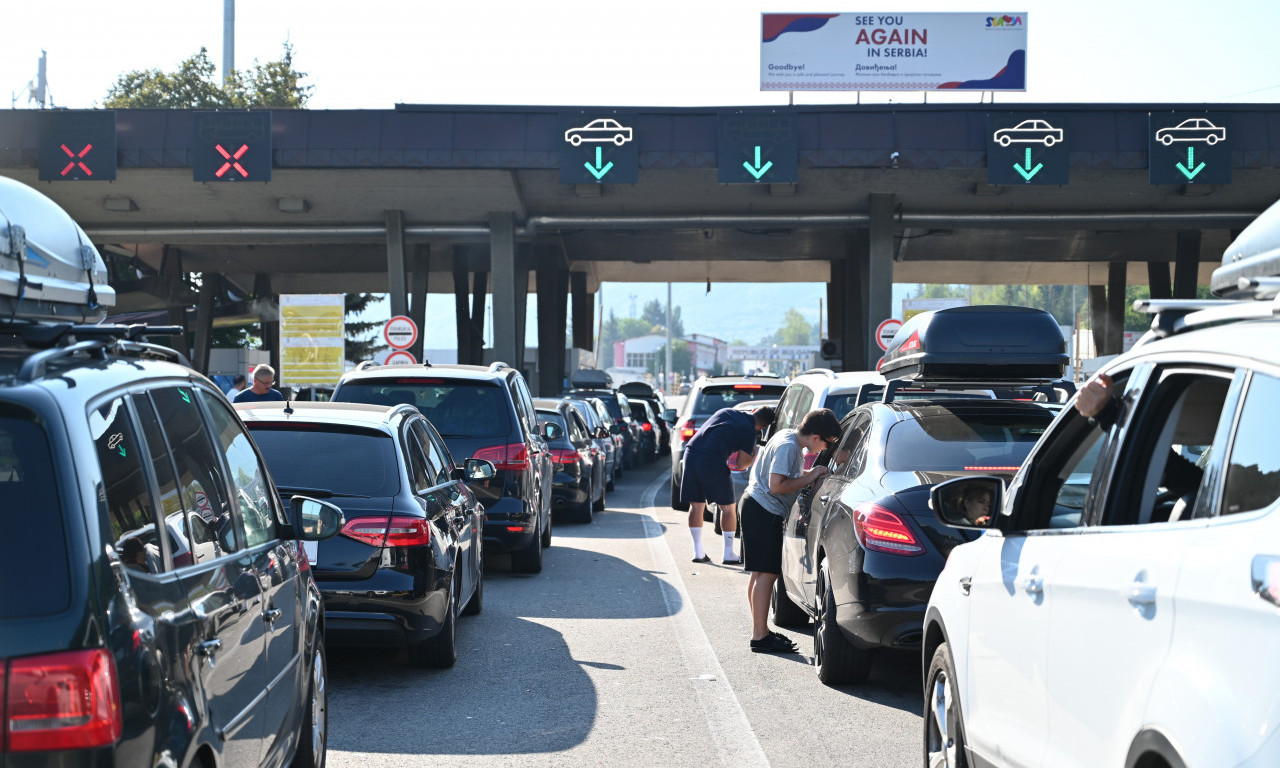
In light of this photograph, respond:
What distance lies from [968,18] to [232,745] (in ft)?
126

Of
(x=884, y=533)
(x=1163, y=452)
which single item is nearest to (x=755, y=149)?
(x=884, y=533)

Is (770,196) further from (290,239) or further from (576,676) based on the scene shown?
(576,676)

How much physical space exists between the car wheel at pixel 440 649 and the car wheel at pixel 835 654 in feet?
7.10

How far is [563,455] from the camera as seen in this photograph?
1812 centimetres

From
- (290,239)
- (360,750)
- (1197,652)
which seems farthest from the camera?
(290,239)

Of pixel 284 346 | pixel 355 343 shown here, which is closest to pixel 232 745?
pixel 284 346

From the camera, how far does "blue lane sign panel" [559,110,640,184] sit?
2898cm

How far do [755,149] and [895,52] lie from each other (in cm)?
1184

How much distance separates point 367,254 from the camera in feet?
155

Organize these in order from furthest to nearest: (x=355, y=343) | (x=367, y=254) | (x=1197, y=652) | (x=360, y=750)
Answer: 1. (x=355, y=343)
2. (x=367, y=254)
3. (x=360, y=750)
4. (x=1197, y=652)

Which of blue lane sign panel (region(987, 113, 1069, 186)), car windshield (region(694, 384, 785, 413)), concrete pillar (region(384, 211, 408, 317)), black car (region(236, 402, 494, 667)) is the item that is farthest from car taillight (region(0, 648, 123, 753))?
concrete pillar (region(384, 211, 408, 317))

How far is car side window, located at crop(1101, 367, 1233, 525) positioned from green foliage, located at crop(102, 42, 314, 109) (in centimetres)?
5197

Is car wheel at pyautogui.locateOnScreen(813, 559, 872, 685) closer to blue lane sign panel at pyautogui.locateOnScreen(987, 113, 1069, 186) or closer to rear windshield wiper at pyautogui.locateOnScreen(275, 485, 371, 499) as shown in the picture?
rear windshield wiper at pyautogui.locateOnScreen(275, 485, 371, 499)

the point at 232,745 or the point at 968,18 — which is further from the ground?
the point at 968,18
